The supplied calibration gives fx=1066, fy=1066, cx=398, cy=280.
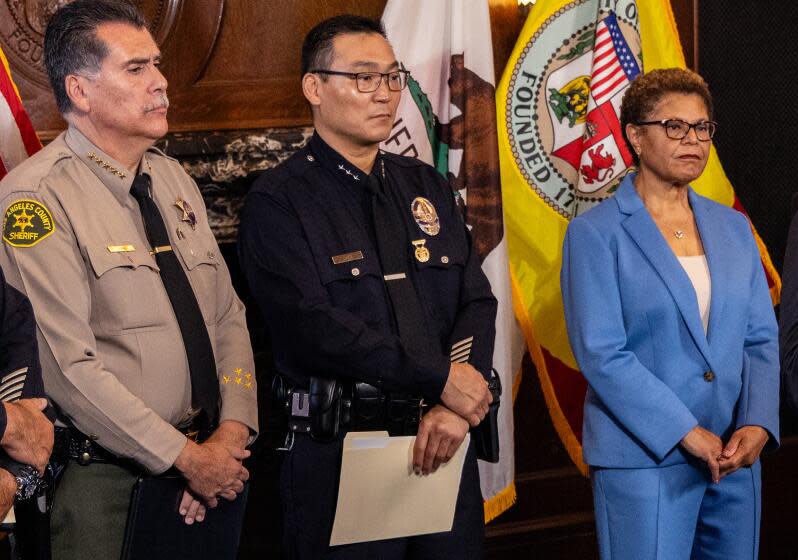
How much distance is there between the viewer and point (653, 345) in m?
2.37

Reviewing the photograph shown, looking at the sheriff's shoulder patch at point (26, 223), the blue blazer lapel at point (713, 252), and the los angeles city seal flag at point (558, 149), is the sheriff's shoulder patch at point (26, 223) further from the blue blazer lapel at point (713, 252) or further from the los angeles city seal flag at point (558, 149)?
the los angeles city seal flag at point (558, 149)

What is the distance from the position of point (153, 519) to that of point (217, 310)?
1.64 ft

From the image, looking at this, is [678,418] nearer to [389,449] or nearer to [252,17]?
[389,449]

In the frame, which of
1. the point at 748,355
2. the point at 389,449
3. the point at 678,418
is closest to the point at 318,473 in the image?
the point at 389,449

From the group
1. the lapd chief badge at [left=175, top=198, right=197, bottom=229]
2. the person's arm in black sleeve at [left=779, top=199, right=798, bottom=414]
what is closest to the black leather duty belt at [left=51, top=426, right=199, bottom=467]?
the lapd chief badge at [left=175, top=198, right=197, bottom=229]

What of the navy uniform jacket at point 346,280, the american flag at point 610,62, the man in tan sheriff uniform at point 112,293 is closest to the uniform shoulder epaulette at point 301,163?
the navy uniform jacket at point 346,280

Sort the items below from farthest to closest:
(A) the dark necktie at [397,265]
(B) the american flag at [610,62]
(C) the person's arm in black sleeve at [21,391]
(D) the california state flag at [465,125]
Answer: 1. (B) the american flag at [610,62]
2. (D) the california state flag at [465,125]
3. (A) the dark necktie at [397,265]
4. (C) the person's arm in black sleeve at [21,391]

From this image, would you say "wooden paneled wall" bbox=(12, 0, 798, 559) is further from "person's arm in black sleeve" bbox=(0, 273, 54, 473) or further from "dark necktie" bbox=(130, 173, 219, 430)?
"person's arm in black sleeve" bbox=(0, 273, 54, 473)

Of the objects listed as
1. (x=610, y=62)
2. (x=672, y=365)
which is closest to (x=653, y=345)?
(x=672, y=365)

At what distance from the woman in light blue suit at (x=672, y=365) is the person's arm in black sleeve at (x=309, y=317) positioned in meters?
0.45

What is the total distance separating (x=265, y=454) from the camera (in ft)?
10.2

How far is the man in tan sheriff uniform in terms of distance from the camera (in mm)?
1921

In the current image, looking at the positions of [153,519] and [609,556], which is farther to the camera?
[609,556]

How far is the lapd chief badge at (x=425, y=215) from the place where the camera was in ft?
7.72
